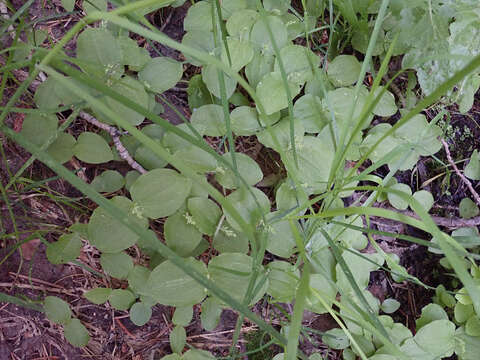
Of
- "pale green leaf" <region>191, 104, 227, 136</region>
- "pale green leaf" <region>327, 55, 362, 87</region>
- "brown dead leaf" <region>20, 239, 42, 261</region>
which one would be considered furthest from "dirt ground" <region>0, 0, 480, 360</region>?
"pale green leaf" <region>327, 55, 362, 87</region>

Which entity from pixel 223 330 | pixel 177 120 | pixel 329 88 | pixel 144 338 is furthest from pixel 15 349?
pixel 329 88

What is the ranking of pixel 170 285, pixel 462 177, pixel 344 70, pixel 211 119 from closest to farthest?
pixel 170 285 → pixel 211 119 → pixel 344 70 → pixel 462 177

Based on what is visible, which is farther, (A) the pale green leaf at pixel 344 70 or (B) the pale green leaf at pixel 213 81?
(A) the pale green leaf at pixel 344 70

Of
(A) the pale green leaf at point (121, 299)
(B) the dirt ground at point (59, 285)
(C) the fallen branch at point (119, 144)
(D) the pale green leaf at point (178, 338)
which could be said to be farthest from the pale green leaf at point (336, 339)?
(C) the fallen branch at point (119, 144)

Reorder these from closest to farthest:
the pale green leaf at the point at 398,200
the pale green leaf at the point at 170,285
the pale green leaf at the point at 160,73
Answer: the pale green leaf at the point at 170,285, the pale green leaf at the point at 160,73, the pale green leaf at the point at 398,200

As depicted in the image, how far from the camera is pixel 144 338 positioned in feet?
3.32

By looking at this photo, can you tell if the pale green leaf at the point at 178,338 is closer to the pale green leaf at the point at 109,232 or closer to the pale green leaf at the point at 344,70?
the pale green leaf at the point at 109,232

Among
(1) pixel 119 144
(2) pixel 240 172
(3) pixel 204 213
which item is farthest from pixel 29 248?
(2) pixel 240 172

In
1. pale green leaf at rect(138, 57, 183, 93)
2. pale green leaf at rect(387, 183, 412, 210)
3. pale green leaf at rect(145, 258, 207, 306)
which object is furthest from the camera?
pale green leaf at rect(387, 183, 412, 210)

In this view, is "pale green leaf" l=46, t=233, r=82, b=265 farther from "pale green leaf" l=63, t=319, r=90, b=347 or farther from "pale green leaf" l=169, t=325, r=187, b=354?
"pale green leaf" l=169, t=325, r=187, b=354

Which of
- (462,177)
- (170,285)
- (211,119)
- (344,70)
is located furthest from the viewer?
(462,177)

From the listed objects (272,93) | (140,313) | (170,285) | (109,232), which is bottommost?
(140,313)

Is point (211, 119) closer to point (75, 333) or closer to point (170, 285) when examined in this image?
point (170, 285)

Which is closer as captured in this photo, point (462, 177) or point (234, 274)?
point (234, 274)
